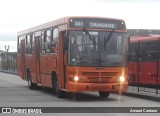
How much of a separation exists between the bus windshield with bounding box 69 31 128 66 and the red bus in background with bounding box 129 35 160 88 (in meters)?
5.23

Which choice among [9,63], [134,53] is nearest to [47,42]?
[134,53]

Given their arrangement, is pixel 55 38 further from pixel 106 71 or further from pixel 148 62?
pixel 148 62

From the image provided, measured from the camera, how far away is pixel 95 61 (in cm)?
1936

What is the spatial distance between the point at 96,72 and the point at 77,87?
36.7 inches

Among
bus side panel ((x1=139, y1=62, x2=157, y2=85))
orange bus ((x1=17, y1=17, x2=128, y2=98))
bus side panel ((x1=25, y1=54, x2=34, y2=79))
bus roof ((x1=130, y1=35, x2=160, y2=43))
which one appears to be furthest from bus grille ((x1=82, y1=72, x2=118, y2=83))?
bus side panel ((x1=25, y1=54, x2=34, y2=79))

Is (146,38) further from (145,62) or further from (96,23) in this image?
(96,23)

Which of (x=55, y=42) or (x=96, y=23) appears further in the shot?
(x=55, y=42)

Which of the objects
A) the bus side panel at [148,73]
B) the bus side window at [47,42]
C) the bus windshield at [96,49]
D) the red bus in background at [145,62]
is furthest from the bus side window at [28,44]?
the bus windshield at [96,49]

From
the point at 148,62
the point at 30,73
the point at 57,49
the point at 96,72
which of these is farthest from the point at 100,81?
the point at 30,73

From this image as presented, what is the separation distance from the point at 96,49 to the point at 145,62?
6.98 meters

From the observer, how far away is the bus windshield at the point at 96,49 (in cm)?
1927

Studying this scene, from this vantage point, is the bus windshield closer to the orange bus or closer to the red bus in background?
the orange bus

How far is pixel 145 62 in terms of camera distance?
84.8 ft

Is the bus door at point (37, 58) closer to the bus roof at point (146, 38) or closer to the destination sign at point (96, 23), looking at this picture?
the destination sign at point (96, 23)
